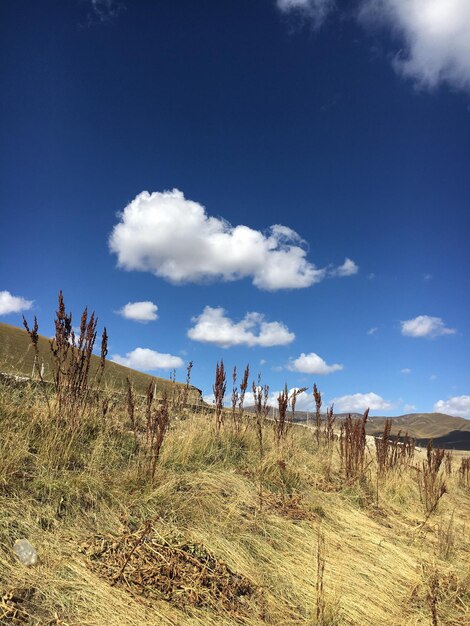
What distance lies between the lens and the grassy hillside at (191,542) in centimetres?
239

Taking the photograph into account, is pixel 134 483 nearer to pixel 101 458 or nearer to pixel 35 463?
pixel 101 458

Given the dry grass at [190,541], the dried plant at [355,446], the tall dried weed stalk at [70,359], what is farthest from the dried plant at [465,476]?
the tall dried weed stalk at [70,359]

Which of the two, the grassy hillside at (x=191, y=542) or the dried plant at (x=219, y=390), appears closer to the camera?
the grassy hillside at (x=191, y=542)

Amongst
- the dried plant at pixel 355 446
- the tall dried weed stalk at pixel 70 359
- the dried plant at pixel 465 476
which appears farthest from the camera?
the dried plant at pixel 465 476

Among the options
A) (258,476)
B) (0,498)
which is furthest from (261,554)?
(0,498)

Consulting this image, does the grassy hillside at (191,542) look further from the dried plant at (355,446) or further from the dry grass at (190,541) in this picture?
the dried plant at (355,446)

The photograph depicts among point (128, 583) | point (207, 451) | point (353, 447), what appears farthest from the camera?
point (353, 447)

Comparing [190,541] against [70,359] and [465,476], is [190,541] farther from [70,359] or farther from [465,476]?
[465,476]

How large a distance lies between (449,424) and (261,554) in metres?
110

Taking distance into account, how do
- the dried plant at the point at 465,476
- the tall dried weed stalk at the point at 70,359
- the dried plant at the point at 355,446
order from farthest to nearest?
the dried plant at the point at 465,476 → the dried plant at the point at 355,446 → the tall dried weed stalk at the point at 70,359

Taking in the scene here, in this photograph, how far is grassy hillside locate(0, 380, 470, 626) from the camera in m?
2.39

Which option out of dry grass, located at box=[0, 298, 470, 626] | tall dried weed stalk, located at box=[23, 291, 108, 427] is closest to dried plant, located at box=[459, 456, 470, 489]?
dry grass, located at box=[0, 298, 470, 626]

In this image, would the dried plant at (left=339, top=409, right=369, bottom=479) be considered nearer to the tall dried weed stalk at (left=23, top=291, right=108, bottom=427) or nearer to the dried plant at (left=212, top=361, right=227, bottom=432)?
the dried plant at (left=212, top=361, right=227, bottom=432)

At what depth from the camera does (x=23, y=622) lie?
2.04 metres
